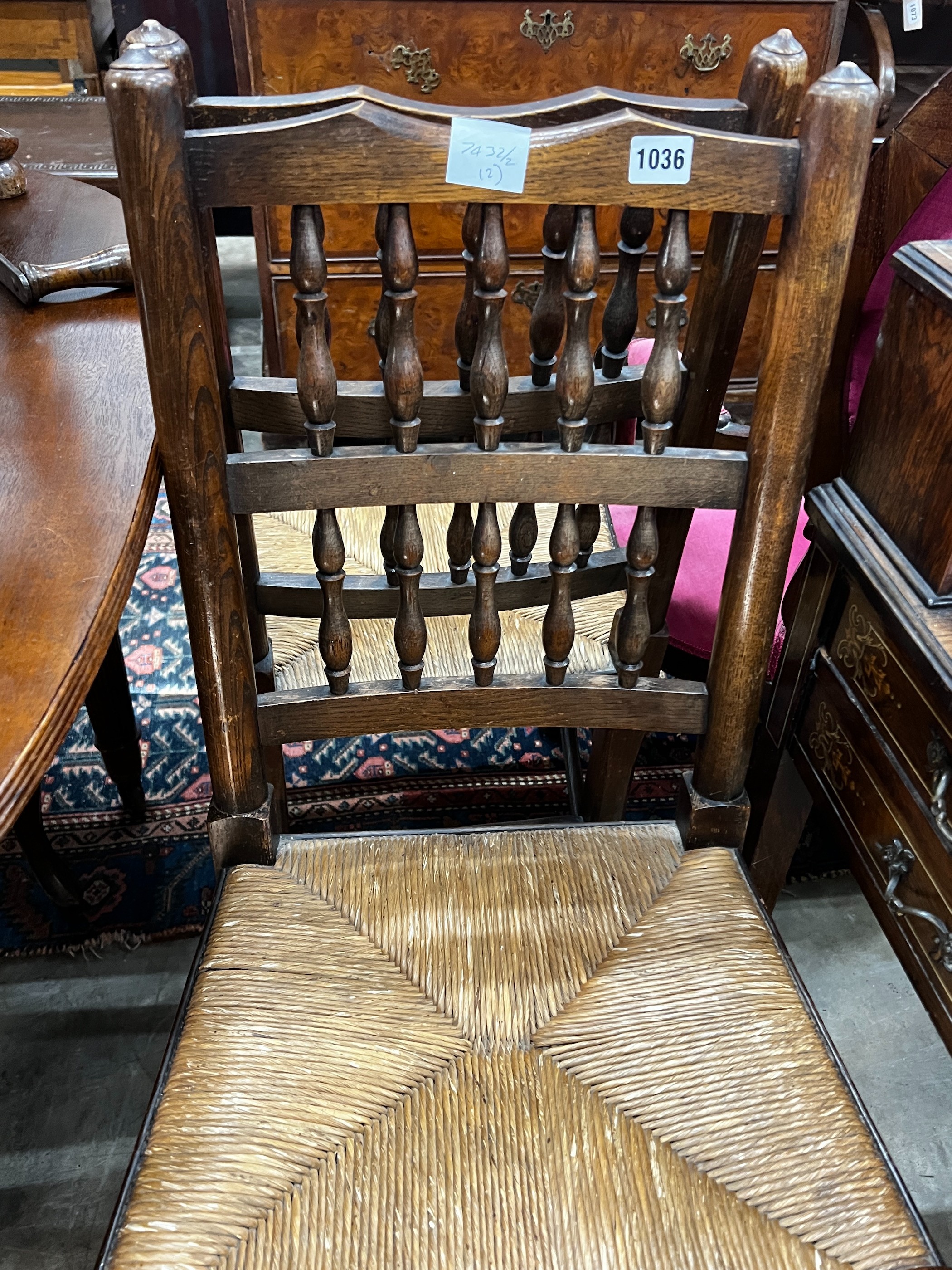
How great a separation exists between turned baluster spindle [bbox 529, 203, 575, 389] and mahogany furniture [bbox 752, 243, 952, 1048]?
28 cm

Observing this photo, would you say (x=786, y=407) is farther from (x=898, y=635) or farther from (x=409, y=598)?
(x=409, y=598)

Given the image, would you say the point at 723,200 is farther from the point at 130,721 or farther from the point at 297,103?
the point at 130,721

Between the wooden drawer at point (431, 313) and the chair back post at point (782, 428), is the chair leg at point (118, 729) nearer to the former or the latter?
the chair back post at point (782, 428)

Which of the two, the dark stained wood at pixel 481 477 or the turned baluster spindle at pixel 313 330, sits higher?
the turned baluster spindle at pixel 313 330

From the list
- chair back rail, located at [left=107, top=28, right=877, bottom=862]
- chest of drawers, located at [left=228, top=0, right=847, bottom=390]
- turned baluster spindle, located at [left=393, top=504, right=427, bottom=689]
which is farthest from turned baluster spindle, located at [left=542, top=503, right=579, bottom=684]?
chest of drawers, located at [left=228, top=0, right=847, bottom=390]

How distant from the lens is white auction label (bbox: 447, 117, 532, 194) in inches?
24.9

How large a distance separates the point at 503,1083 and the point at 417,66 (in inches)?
72.8

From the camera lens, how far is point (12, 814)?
598 millimetres

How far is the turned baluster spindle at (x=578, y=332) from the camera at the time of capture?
675 mm

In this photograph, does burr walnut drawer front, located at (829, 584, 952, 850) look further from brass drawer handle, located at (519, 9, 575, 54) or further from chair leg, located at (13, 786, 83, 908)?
brass drawer handle, located at (519, 9, 575, 54)

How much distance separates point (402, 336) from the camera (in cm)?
71

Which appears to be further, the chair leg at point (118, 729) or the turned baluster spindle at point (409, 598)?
the chair leg at point (118, 729)

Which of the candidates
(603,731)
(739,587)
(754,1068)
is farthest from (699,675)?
(754,1068)

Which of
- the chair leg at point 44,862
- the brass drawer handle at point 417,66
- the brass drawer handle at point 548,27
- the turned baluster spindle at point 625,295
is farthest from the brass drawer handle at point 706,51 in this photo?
the chair leg at point 44,862
